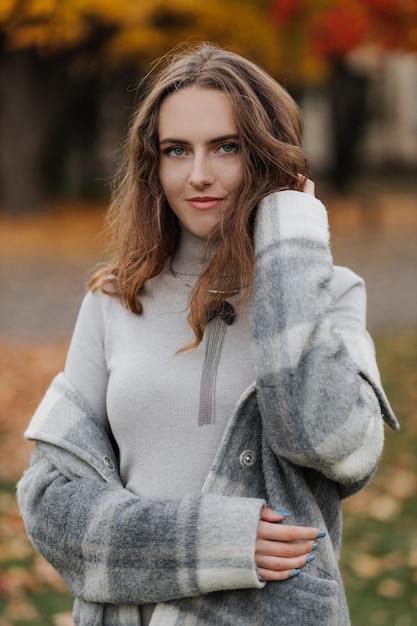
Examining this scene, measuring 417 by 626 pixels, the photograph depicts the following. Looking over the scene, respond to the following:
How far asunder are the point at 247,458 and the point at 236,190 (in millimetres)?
577

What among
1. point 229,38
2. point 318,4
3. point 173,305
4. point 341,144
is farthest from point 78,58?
point 173,305

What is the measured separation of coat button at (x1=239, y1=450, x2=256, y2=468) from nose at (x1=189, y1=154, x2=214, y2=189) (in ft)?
1.90

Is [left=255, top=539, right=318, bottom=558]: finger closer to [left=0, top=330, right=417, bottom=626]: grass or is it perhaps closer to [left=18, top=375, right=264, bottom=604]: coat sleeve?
[left=18, top=375, right=264, bottom=604]: coat sleeve

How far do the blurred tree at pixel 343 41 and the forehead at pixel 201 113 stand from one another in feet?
18.2

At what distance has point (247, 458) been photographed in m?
2.04

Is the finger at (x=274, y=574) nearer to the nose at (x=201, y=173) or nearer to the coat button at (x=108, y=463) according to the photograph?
the coat button at (x=108, y=463)

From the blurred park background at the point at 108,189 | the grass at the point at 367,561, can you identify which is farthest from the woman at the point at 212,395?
the grass at the point at 367,561

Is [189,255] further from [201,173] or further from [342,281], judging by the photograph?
[342,281]

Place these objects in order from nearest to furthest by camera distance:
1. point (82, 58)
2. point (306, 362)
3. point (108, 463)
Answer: point (306, 362) < point (108, 463) < point (82, 58)

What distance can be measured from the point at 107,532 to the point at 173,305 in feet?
1.77

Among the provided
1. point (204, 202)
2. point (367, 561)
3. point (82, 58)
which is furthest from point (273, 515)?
point (82, 58)

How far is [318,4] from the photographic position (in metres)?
11.7

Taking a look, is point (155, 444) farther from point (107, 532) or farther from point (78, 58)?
point (78, 58)

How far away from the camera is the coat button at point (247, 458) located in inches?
80.0
